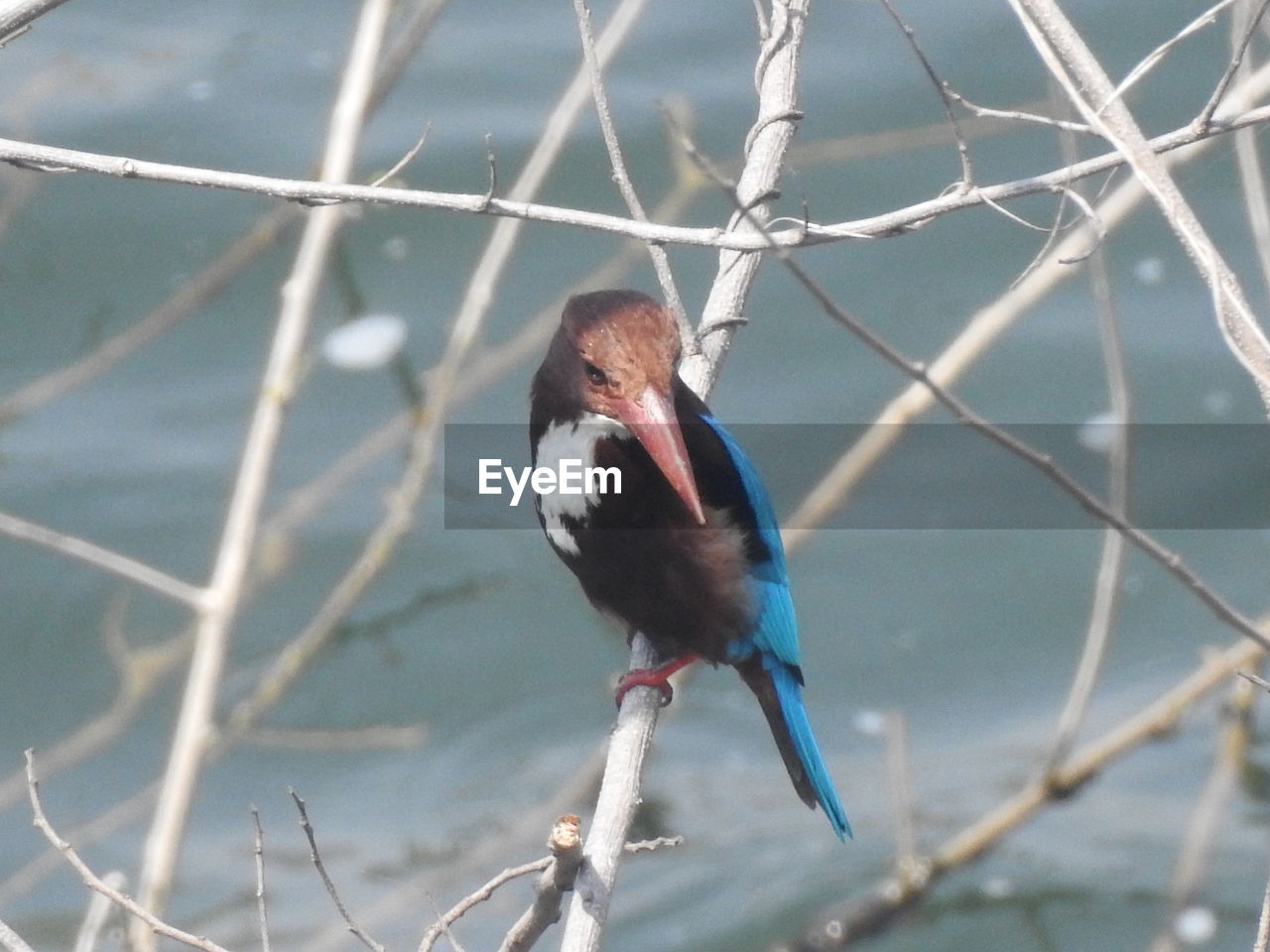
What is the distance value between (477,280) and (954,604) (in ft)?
5.75

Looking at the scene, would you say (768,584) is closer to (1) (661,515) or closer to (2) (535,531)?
(1) (661,515)

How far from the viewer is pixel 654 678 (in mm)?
2393

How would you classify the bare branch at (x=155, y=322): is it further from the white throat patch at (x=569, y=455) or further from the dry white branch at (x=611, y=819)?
the dry white branch at (x=611, y=819)

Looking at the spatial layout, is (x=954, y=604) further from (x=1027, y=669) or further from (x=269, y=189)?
(x=269, y=189)

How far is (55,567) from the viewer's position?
444 cm

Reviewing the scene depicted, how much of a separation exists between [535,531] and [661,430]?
2.55m

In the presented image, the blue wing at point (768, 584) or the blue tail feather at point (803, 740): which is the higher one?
the blue wing at point (768, 584)

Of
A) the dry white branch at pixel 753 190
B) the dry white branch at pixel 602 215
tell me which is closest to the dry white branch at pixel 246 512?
the dry white branch at pixel 753 190

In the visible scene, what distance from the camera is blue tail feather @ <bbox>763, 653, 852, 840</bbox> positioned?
8.70 ft

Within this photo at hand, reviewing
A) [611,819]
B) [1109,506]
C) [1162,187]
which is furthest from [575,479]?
[1162,187]

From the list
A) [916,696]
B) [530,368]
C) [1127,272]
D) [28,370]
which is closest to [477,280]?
[530,368]

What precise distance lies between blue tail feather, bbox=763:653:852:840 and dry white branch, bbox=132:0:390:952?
3.36ft

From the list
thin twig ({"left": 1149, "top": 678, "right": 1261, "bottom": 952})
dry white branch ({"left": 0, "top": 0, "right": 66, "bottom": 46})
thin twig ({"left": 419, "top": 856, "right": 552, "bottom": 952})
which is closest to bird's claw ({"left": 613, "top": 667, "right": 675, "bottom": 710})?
thin twig ({"left": 419, "top": 856, "right": 552, "bottom": 952})

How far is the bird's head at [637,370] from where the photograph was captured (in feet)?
6.89
